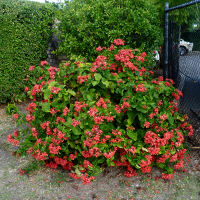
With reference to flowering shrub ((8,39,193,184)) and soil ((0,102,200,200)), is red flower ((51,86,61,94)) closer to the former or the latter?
flowering shrub ((8,39,193,184))

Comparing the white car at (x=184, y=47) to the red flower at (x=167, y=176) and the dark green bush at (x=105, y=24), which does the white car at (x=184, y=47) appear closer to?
the dark green bush at (x=105, y=24)

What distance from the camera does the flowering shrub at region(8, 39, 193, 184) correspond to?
9.00ft

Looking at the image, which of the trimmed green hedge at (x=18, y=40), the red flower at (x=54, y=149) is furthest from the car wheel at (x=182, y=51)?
the trimmed green hedge at (x=18, y=40)

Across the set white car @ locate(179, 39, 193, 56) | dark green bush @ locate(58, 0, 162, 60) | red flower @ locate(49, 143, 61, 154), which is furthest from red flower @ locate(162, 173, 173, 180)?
dark green bush @ locate(58, 0, 162, 60)

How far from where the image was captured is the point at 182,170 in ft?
10.4

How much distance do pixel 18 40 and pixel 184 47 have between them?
11.4ft

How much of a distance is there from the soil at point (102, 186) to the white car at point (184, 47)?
1738mm

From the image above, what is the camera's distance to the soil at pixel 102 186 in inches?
109

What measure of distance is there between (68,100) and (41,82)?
0.51 meters

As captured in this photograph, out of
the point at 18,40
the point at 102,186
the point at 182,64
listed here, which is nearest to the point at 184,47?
the point at 182,64

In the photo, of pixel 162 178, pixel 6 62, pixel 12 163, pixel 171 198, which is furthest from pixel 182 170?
pixel 6 62

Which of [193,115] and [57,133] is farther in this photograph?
[193,115]

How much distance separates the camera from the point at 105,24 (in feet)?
16.3

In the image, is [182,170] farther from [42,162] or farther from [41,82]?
[41,82]
